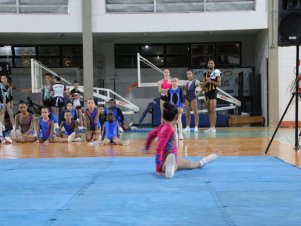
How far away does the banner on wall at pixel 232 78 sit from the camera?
1872cm

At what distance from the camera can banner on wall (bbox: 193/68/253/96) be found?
61.4 feet

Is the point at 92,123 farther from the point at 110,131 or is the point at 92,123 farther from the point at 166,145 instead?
the point at 166,145

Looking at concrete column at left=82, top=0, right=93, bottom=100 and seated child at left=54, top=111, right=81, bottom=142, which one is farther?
concrete column at left=82, top=0, right=93, bottom=100

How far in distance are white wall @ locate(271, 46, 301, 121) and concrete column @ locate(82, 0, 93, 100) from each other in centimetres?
723

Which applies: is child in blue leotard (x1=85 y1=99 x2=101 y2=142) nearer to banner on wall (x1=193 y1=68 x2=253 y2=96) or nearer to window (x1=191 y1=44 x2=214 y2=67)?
banner on wall (x1=193 y1=68 x2=253 y2=96)

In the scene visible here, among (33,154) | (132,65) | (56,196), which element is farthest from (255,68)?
(56,196)

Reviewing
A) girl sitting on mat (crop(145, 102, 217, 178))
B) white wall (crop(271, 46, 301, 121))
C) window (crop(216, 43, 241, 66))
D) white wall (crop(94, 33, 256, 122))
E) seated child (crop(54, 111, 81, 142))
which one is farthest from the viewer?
window (crop(216, 43, 241, 66))

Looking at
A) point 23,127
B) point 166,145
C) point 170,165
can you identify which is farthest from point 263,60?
point 170,165

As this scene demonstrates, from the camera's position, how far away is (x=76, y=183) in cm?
577

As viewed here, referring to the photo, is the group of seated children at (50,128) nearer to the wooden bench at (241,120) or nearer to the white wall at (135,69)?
the wooden bench at (241,120)

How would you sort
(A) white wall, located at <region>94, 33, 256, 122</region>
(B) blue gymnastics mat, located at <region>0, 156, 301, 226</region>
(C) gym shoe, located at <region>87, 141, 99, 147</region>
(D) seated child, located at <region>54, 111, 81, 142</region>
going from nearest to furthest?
(B) blue gymnastics mat, located at <region>0, 156, 301, 226</region> → (C) gym shoe, located at <region>87, 141, 99, 147</region> → (D) seated child, located at <region>54, 111, 81, 142</region> → (A) white wall, located at <region>94, 33, 256, 122</region>

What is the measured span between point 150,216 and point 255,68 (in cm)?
1610

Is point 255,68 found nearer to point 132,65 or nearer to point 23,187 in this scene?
point 132,65

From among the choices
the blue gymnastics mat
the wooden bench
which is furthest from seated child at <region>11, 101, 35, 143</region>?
the wooden bench
